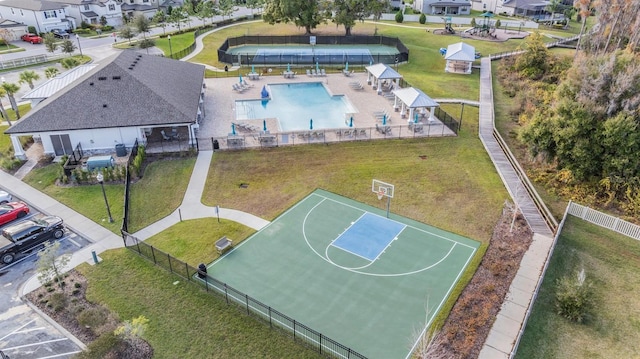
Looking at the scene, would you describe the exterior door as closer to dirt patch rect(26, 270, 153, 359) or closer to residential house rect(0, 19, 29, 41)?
dirt patch rect(26, 270, 153, 359)

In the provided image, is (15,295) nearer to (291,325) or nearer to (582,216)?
(291,325)

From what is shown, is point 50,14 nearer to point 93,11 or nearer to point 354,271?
point 93,11

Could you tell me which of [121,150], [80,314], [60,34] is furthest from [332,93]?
[60,34]

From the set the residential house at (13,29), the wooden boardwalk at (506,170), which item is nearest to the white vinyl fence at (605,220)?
the wooden boardwalk at (506,170)

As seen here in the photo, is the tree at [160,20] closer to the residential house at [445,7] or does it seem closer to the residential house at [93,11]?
the residential house at [93,11]

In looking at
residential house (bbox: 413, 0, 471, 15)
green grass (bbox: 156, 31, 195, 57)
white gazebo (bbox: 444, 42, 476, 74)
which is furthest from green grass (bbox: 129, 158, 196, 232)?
residential house (bbox: 413, 0, 471, 15)

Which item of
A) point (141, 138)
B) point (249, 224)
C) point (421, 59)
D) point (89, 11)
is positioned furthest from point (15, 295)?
point (89, 11)
